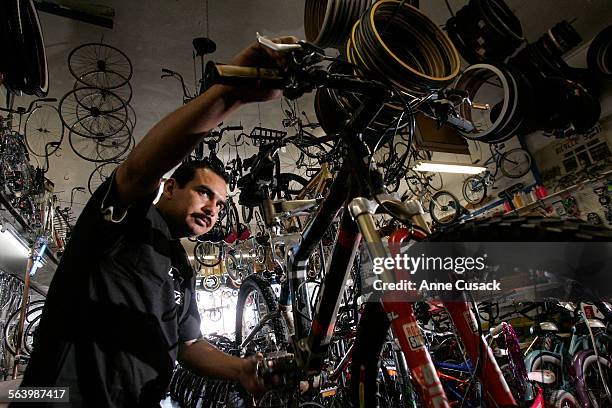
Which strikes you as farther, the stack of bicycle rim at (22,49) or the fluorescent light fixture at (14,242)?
the fluorescent light fixture at (14,242)

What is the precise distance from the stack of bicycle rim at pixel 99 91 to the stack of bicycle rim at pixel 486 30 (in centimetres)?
441

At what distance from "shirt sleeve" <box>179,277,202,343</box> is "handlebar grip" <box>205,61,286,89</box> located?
1077 mm

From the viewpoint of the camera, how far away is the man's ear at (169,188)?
133 centimetres

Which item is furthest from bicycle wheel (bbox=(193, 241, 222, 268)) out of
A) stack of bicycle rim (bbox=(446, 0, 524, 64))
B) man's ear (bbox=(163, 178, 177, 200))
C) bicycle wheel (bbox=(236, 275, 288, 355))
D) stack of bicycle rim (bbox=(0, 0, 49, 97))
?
man's ear (bbox=(163, 178, 177, 200))

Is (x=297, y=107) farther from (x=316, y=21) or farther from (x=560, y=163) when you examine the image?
(x=560, y=163)

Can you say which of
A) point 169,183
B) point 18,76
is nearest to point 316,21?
point 18,76

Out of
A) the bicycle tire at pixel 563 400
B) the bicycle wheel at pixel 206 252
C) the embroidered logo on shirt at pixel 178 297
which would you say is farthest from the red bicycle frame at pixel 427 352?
the bicycle wheel at pixel 206 252

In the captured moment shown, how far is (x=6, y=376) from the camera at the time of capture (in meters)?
5.84

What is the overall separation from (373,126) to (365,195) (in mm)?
412

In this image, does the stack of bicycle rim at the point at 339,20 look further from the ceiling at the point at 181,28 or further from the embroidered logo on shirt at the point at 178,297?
the embroidered logo on shirt at the point at 178,297

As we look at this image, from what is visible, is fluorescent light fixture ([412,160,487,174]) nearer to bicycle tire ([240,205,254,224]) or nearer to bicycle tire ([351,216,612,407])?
bicycle tire ([240,205,254,224])

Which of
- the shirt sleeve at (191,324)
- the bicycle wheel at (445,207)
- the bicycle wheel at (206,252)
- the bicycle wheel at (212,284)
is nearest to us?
the shirt sleeve at (191,324)

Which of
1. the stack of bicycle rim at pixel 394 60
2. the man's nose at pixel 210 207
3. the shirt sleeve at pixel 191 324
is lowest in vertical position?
the shirt sleeve at pixel 191 324

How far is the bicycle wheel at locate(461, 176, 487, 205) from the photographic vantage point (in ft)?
25.1
